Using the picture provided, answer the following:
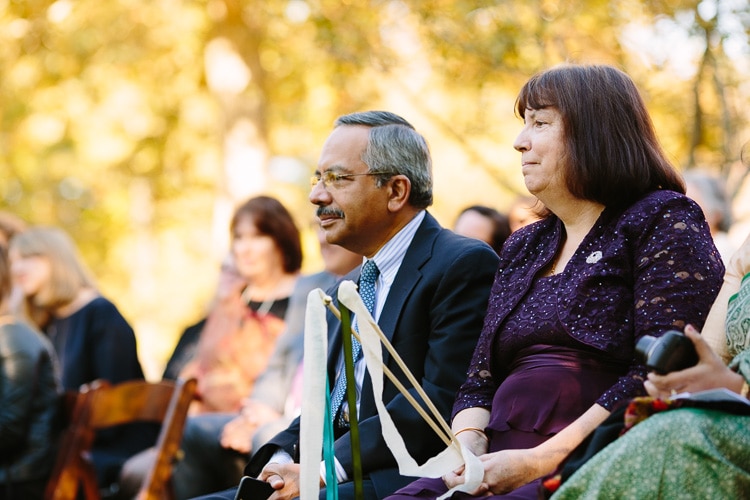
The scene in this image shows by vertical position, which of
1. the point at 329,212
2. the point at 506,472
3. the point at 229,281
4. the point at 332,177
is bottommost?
the point at 506,472

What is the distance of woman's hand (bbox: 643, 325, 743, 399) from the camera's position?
2.58m

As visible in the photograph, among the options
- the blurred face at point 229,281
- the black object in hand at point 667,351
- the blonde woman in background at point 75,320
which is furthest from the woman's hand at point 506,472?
the blonde woman in background at point 75,320

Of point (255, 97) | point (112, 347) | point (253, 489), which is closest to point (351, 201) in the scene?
point (253, 489)

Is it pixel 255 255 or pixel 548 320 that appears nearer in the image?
pixel 548 320

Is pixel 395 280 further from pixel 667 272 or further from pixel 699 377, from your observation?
pixel 699 377

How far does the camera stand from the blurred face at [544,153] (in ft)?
11.3

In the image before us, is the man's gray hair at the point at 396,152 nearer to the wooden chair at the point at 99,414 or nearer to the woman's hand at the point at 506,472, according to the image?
the woman's hand at the point at 506,472

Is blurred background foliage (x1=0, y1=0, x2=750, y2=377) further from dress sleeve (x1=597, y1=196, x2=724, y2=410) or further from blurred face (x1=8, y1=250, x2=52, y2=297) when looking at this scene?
blurred face (x1=8, y1=250, x2=52, y2=297)

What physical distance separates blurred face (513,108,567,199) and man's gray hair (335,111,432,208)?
2.18 ft

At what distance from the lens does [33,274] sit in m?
7.54

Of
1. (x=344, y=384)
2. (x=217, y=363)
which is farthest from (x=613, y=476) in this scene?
(x=217, y=363)

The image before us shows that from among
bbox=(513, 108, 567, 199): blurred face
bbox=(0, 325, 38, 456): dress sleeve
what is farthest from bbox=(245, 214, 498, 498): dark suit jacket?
bbox=(0, 325, 38, 456): dress sleeve

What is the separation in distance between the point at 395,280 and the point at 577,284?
0.85 meters

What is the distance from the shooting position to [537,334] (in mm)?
3320
